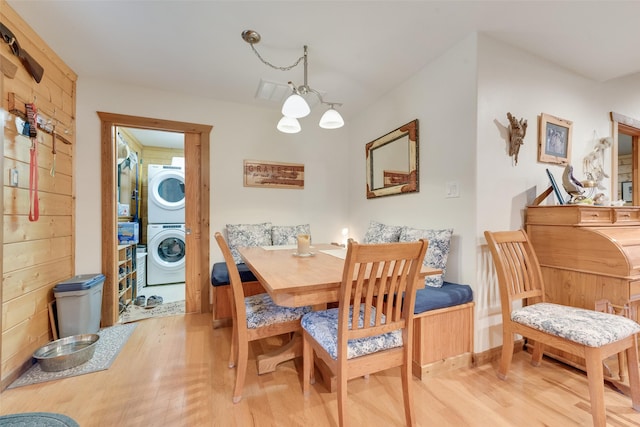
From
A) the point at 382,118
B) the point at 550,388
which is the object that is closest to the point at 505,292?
the point at 550,388

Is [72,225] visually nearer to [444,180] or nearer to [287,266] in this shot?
[287,266]

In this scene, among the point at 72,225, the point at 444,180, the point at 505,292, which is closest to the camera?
the point at 505,292

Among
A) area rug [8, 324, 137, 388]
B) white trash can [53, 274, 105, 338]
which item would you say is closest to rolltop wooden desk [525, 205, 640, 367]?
area rug [8, 324, 137, 388]

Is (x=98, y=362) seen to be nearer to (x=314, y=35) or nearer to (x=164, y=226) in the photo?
(x=164, y=226)

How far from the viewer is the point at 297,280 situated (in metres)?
1.25

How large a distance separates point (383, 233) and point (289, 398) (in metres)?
1.63

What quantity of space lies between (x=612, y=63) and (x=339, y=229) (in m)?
3.06

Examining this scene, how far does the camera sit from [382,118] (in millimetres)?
2924

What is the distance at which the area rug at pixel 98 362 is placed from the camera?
67.2 inches

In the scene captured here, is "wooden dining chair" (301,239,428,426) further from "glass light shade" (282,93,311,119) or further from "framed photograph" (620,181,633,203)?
"framed photograph" (620,181,633,203)

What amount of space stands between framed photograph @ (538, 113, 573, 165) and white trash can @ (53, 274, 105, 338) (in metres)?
3.92

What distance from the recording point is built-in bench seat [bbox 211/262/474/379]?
5.64 feet

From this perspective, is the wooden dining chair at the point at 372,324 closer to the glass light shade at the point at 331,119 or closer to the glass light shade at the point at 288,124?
the glass light shade at the point at 331,119

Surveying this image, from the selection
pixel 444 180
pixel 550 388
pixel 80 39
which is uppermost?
pixel 80 39
